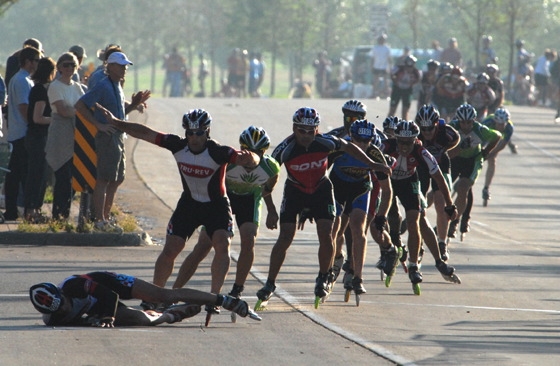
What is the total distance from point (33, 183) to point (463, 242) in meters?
6.44

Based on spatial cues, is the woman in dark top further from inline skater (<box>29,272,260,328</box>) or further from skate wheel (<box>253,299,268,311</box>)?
inline skater (<box>29,272,260,328</box>)

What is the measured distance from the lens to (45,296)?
10891mm

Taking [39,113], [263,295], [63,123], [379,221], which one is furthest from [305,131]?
[39,113]

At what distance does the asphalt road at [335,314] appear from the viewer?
10.4 meters

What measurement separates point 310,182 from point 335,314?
1.33 meters

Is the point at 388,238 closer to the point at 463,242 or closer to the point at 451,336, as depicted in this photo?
the point at 451,336

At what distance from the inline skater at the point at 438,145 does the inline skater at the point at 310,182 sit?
132 inches

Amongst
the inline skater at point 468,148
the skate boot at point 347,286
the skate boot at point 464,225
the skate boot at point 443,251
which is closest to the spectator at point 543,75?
the skate boot at point 464,225

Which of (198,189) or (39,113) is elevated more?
(39,113)

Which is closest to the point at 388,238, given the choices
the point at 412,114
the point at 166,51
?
the point at 412,114

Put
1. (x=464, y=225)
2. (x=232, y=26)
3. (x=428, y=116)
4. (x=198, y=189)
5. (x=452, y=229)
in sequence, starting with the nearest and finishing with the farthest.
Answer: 1. (x=198, y=189)
2. (x=428, y=116)
3. (x=452, y=229)
4. (x=464, y=225)
5. (x=232, y=26)

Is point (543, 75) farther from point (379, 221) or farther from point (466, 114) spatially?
point (379, 221)

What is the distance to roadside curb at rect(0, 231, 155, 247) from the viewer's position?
16.8 m

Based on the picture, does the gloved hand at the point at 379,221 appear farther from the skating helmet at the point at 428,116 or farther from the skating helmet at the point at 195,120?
the skating helmet at the point at 195,120
